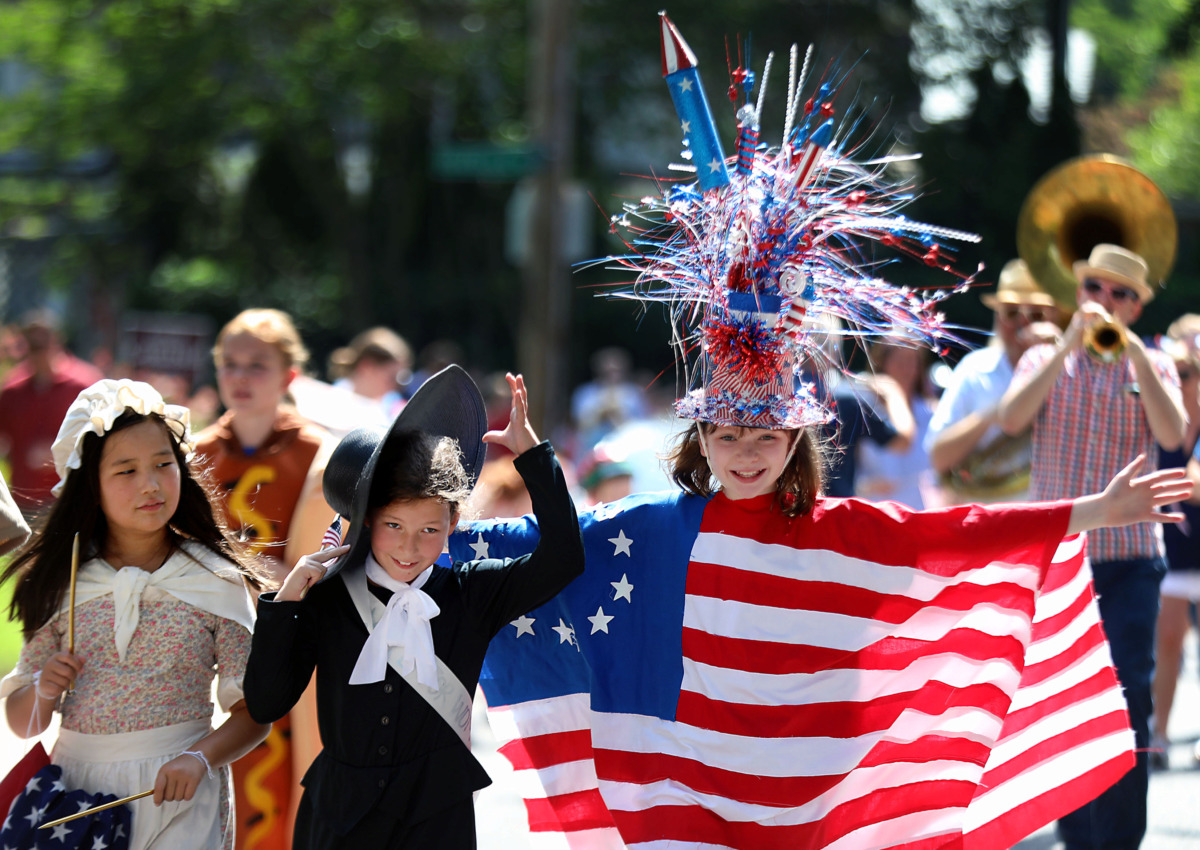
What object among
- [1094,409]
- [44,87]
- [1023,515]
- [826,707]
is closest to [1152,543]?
[1094,409]

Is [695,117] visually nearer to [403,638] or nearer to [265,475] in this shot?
[403,638]

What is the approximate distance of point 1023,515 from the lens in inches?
149

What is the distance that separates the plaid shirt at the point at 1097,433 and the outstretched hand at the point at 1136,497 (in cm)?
118

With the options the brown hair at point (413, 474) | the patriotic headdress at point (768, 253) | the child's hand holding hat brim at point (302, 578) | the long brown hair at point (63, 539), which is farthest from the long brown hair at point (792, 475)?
the long brown hair at point (63, 539)

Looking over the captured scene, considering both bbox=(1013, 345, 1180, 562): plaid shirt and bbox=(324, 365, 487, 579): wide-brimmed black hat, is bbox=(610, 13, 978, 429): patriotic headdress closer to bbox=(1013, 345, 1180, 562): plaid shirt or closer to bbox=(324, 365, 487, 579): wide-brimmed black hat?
bbox=(324, 365, 487, 579): wide-brimmed black hat

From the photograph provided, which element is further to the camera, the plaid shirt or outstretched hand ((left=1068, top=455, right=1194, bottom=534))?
the plaid shirt

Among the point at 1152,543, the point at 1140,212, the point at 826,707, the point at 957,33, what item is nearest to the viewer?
the point at 826,707

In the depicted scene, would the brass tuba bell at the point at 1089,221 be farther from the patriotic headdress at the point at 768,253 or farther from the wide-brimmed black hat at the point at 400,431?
the wide-brimmed black hat at the point at 400,431

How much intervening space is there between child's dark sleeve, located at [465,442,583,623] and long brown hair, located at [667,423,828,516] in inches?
21.9

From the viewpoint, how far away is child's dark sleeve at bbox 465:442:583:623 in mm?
3352

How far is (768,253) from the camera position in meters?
3.63

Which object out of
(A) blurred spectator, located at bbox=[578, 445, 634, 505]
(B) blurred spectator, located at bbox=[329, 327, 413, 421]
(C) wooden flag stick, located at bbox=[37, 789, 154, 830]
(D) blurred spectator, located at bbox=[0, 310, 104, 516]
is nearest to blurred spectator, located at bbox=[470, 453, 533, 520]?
(A) blurred spectator, located at bbox=[578, 445, 634, 505]

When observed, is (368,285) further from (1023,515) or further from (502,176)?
(1023,515)

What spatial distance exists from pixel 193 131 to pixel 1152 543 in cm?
1874
